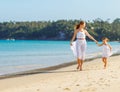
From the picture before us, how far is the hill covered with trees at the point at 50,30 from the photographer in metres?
135

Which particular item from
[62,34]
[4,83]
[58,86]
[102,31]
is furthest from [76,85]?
[62,34]

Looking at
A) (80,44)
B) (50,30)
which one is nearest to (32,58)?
(80,44)

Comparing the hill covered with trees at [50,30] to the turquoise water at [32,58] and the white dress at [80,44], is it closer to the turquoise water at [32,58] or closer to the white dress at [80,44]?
the turquoise water at [32,58]

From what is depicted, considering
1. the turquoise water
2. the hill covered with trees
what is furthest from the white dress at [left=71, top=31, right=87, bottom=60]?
the hill covered with trees

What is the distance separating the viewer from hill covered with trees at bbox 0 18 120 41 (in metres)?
135

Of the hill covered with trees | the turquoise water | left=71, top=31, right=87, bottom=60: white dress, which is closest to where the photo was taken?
left=71, top=31, right=87, bottom=60: white dress

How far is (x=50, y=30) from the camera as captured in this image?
5546 inches

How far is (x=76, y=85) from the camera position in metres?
9.60

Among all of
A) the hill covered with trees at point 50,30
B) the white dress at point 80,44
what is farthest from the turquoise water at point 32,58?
the hill covered with trees at point 50,30

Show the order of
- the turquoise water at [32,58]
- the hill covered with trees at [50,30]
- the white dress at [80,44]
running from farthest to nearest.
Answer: the hill covered with trees at [50,30] < the turquoise water at [32,58] < the white dress at [80,44]

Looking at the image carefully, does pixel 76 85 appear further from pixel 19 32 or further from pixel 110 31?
pixel 19 32

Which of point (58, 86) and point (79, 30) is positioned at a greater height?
point (79, 30)

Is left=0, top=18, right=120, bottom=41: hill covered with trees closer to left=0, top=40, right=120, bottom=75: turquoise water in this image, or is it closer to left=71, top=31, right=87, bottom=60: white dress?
left=0, top=40, right=120, bottom=75: turquoise water

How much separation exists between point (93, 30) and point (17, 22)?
35750 mm
